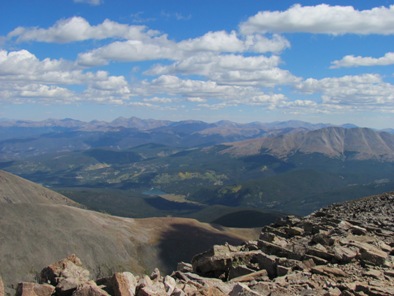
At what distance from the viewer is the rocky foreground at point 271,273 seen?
2125cm

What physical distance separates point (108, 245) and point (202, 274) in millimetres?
137886

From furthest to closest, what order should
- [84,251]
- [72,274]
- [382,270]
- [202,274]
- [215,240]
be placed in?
[215,240] → [84,251] → [202,274] → [382,270] → [72,274]

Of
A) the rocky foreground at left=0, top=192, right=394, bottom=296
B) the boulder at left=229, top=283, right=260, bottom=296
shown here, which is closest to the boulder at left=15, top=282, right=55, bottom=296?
the rocky foreground at left=0, top=192, right=394, bottom=296

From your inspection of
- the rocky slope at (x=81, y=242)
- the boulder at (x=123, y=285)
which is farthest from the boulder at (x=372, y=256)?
the rocky slope at (x=81, y=242)

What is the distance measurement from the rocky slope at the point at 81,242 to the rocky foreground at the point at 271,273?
10571 centimetres

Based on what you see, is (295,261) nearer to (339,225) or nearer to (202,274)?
(202,274)

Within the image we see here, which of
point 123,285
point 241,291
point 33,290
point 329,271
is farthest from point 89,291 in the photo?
point 329,271

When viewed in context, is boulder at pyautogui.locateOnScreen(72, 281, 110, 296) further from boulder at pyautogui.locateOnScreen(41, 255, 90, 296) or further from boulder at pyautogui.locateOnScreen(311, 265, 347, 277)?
boulder at pyautogui.locateOnScreen(311, 265, 347, 277)

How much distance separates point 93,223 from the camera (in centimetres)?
17538

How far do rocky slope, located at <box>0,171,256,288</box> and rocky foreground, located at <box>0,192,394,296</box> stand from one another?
105714 mm

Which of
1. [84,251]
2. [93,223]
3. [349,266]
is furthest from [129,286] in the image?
[93,223]

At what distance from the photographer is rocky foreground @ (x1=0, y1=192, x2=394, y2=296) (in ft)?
69.7

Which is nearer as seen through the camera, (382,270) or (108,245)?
(382,270)

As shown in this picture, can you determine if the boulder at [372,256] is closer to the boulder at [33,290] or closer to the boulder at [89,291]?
the boulder at [89,291]
